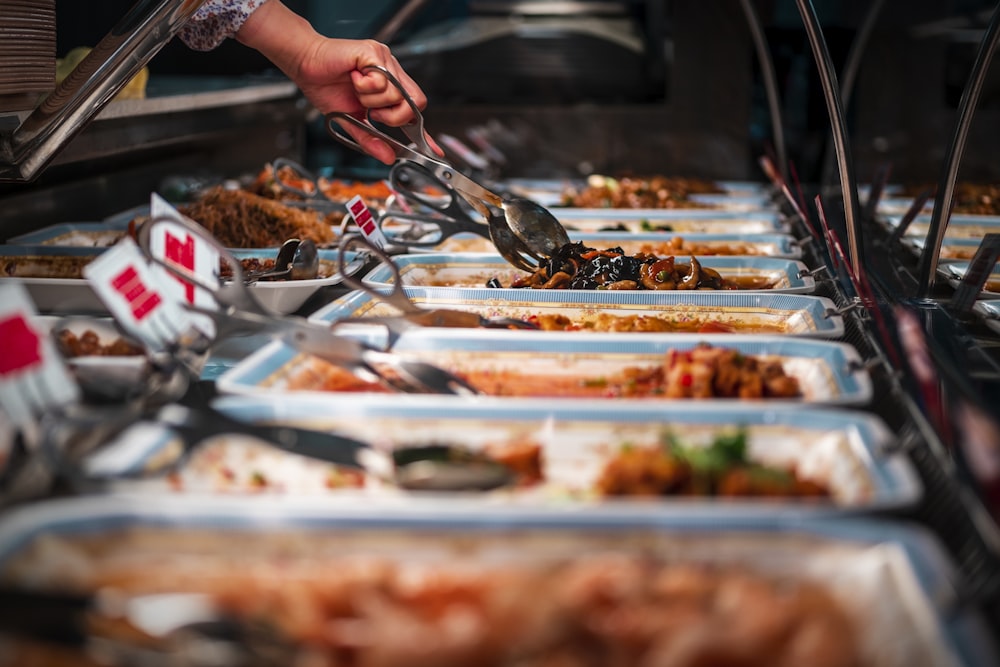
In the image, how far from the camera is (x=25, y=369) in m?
1.22

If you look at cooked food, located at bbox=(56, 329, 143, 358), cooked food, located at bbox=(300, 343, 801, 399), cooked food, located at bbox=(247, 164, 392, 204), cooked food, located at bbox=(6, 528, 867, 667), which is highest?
cooked food, located at bbox=(247, 164, 392, 204)

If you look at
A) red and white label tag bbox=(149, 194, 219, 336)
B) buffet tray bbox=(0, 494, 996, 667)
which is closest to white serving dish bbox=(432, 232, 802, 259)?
red and white label tag bbox=(149, 194, 219, 336)

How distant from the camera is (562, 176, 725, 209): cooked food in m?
3.43

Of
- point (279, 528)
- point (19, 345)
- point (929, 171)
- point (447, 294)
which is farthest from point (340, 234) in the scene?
point (929, 171)

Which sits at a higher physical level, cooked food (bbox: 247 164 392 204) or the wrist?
the wrist

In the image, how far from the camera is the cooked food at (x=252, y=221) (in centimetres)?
254

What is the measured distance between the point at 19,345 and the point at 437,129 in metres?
3.64

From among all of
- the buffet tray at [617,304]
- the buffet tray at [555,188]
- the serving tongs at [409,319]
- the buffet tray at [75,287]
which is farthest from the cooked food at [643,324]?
the buffet tray at [555,188]

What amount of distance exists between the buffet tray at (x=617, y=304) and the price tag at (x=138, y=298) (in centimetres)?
51

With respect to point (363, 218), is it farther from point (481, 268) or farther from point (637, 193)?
point (637, 193)

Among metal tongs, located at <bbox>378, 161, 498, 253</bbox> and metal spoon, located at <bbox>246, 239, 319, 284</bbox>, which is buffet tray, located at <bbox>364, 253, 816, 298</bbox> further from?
metal spoon, located at <bbox>246, 239, 319, 284</bbox>

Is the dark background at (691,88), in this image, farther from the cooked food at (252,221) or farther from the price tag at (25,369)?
the price tag at (25,369)

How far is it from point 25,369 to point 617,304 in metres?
1.19

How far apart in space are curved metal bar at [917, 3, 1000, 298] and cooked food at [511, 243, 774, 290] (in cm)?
42
